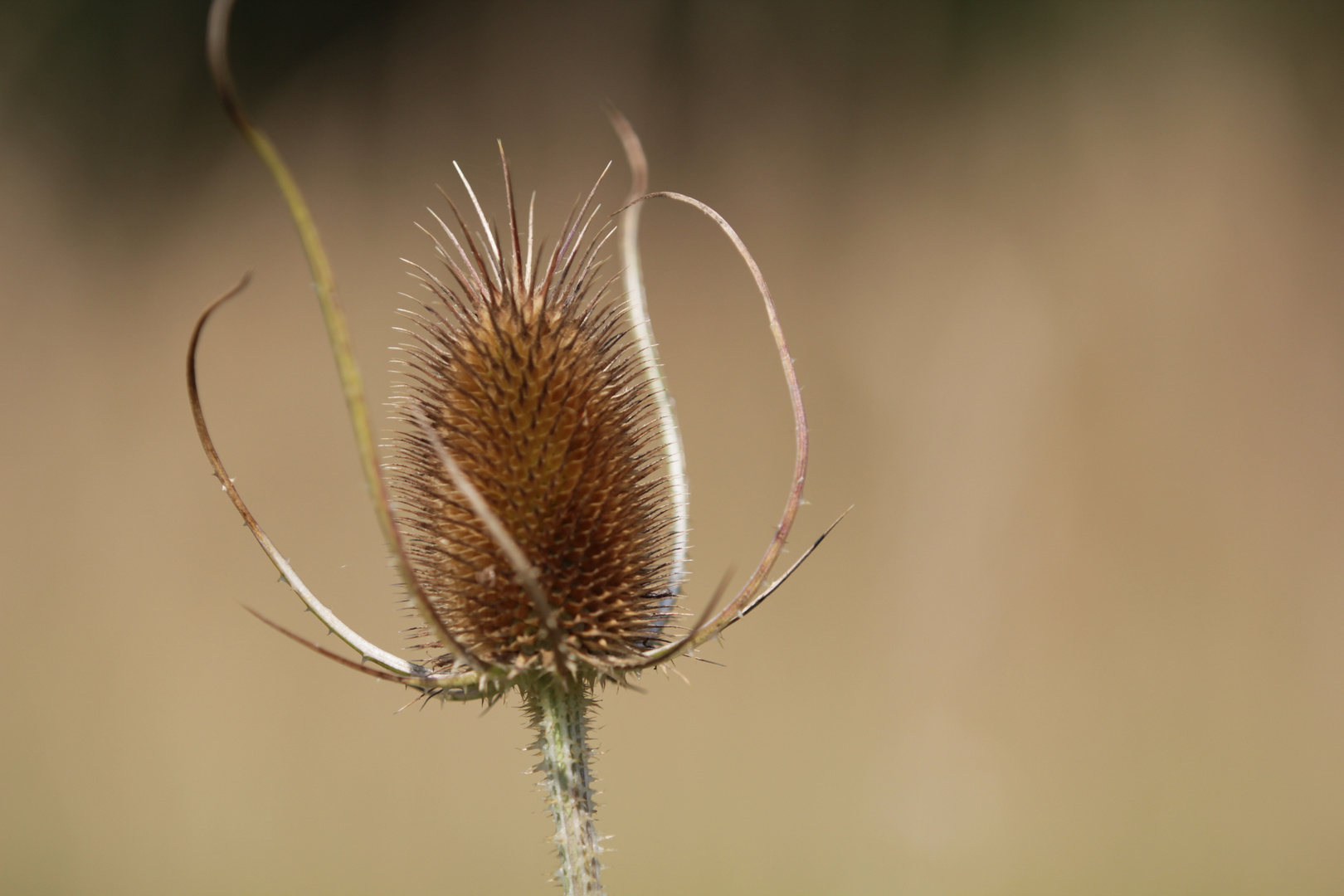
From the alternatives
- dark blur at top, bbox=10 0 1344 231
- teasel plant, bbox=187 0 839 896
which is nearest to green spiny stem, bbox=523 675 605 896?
teasel plant, bbox=187 0 839 896

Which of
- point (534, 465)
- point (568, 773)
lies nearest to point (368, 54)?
point (534, 465)

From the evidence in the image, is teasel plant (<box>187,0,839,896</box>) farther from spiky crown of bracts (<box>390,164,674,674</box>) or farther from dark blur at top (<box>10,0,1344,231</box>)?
dark blur at top (<box>10,0,1344,231</box>)

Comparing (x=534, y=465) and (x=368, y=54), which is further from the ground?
(x=368, y=54)

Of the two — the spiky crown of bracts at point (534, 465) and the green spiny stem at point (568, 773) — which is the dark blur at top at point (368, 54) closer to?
the spiky crown of bracts at point (534, 465)

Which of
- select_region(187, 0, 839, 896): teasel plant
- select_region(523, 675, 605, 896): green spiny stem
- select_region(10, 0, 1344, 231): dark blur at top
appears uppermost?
select_region(10, 0, 1344, 231): dark blur at top

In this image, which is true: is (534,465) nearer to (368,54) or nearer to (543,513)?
(543,513)

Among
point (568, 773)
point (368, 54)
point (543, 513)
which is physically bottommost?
point (568, 773)

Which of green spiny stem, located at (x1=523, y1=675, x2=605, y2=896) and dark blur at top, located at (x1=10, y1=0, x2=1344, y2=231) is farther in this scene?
dark blur at top, located at (x1=10, y1=0, x2=1344, y2=231)
